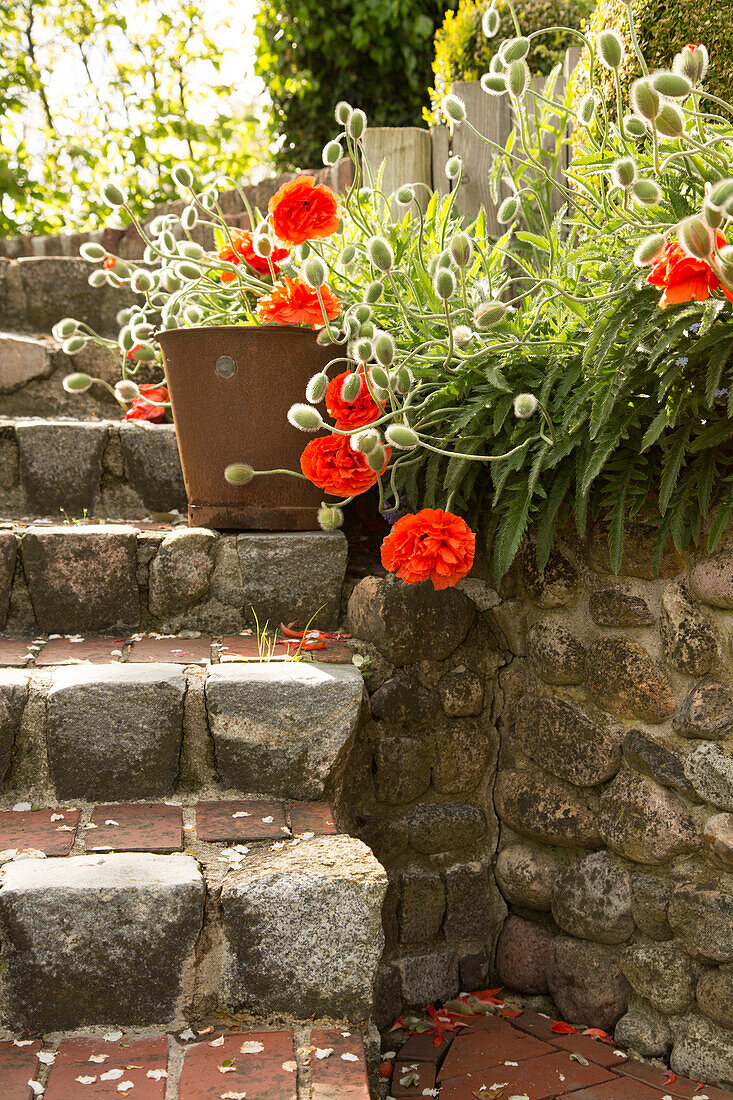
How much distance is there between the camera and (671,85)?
861 mm

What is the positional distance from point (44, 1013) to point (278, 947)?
0.99 feet

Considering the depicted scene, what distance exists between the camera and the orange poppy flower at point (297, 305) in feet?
5.45

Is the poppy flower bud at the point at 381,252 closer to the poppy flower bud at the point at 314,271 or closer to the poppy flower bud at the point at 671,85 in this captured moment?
the poppy flower bud at the point at 314,271

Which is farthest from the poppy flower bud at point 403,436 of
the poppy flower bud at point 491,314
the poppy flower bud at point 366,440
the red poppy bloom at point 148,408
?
the red poppy bloom at point 148,408

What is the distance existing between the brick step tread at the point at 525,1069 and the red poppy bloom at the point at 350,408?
1139mm

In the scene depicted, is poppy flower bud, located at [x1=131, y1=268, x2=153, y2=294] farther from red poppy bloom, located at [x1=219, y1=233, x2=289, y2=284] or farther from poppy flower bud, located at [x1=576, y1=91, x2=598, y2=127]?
poppy flower bud, located at [x1=576, y1=91, x2=598, y2=127]

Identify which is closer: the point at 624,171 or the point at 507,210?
the point at 624,171

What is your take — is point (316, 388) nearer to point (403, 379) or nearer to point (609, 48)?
point (403, 379)

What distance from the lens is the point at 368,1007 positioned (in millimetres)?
1162

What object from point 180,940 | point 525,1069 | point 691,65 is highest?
point 691,65

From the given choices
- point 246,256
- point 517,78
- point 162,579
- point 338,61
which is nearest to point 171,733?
point 162,579

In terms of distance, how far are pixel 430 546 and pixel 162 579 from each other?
1.96ft

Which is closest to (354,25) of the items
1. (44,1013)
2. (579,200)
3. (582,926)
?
(579,200)

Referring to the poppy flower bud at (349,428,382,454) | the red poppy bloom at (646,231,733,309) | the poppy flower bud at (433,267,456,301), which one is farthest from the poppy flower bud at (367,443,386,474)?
the red poppy bloom at (646,231,733,309)
